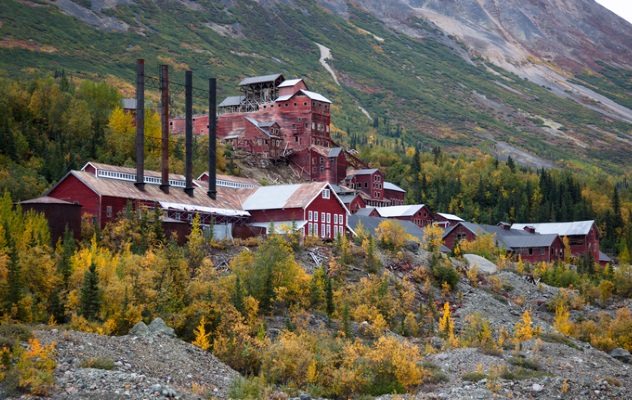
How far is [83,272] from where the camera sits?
52.0 meters

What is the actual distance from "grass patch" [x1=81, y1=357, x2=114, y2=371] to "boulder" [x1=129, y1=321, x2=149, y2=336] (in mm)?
5712

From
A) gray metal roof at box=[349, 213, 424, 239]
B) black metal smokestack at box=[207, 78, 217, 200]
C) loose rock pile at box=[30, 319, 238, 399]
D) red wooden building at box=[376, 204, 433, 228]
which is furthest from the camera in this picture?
red wooden building at box=[376, 204, 433, 228]

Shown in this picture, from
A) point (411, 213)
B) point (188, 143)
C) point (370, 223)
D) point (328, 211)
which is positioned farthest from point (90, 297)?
point (411, 213)

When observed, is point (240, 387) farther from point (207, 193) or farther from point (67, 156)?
point (67, 156)

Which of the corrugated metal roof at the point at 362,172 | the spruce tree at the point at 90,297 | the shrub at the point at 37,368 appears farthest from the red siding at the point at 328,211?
the corrugated metal roof at the point at 362,172

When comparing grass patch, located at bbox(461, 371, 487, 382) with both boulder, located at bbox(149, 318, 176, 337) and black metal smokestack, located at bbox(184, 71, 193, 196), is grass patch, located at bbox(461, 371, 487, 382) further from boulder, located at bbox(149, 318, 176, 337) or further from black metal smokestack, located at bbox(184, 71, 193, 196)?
black metal smokestack, located at bbox(184, 71, 193, 196)

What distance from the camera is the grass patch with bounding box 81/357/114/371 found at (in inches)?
1579

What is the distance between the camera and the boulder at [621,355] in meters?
61.0

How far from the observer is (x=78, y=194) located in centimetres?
6712

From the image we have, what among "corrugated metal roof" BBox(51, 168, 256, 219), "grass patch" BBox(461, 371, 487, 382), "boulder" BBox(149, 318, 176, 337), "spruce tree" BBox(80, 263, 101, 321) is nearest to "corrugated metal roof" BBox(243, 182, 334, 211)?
"corrugated metal roof" BBox(51, 168, 256, 219)

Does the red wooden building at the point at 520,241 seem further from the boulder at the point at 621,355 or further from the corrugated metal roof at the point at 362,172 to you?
the boulder at the point at 621,355

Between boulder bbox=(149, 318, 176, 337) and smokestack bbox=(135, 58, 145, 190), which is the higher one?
smokestack bbox=(135, 58, 145, 190)

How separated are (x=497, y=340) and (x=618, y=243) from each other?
3208 inches

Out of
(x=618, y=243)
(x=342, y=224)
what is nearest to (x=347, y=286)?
(x=342, y=224)
